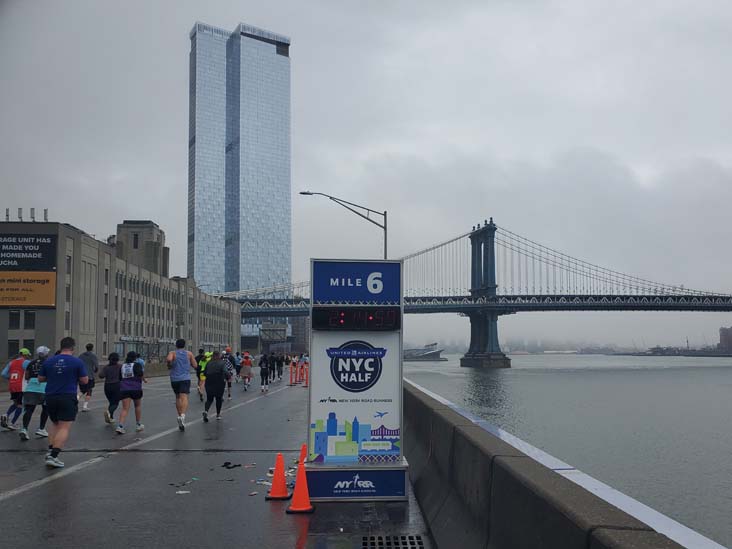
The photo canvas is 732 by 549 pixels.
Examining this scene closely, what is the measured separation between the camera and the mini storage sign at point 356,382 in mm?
7516

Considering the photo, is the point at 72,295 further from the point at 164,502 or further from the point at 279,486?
the point at 279,486

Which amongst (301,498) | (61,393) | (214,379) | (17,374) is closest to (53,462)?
(61,393)

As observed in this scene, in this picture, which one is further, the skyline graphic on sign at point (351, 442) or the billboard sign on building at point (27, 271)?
the billboard sign on building at point (27, 271)

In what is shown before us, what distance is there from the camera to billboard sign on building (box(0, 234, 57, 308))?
59.0 meters

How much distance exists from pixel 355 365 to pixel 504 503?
123 inches

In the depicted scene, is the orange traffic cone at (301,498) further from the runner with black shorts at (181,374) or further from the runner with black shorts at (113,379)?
the runner with black shorts at (113,379)

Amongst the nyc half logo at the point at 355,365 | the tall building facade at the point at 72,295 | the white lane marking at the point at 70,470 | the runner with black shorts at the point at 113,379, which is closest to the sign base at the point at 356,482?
the nyc half logo at the point at 355,365

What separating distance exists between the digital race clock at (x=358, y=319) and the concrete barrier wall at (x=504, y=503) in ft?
3.99

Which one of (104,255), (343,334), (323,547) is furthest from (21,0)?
(104,255)

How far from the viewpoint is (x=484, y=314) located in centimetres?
10775

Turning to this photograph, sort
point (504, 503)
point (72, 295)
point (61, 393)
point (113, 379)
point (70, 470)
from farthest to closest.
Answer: point (72, 295)
point (113, 379)
point (61, 393)
point (70, 470)
point (504, 503)

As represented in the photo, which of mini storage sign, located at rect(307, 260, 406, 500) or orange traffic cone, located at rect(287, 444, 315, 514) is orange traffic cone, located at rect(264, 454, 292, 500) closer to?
orange traffic cone, located at rect(287, 444, 315, 514)

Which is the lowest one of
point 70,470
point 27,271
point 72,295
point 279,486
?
point 70,470

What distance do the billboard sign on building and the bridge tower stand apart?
210 feet
